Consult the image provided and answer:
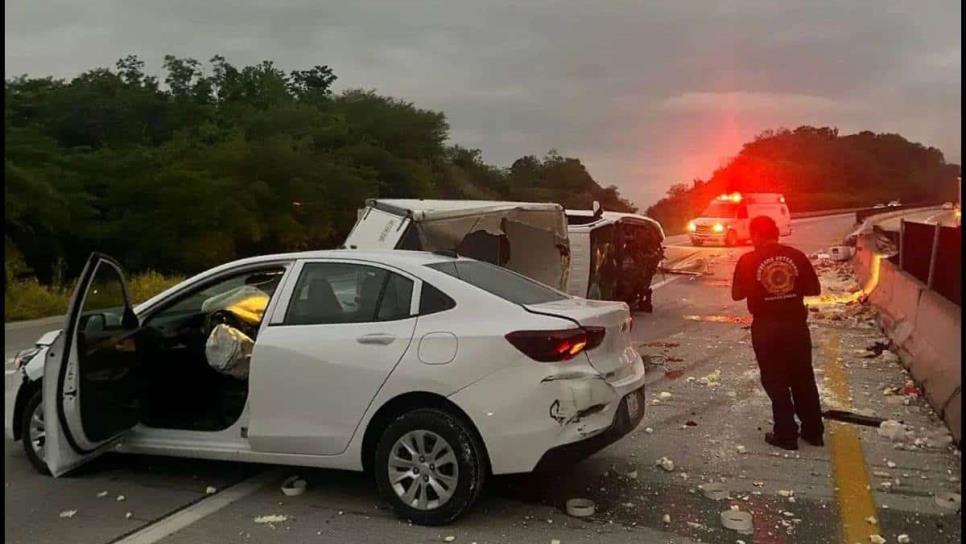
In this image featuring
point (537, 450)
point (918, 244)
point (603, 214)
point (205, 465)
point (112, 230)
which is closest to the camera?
point (537, 450)

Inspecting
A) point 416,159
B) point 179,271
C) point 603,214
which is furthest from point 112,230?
point 416,159

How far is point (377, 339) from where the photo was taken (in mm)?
5109

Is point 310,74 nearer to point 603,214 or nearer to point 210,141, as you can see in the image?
point 210,141

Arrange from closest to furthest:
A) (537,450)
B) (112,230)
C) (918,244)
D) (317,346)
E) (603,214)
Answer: (537,450)
(317,346)
(918,244)
(603,214)
(112,230)

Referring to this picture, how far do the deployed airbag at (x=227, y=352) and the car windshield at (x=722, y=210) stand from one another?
2735 centimetres

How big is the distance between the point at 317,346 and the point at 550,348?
53.2 inches

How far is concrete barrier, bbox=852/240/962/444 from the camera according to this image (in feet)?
23.1

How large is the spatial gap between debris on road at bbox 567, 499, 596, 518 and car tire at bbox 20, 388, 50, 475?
341 centimetres

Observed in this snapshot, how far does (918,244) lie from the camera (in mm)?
12016

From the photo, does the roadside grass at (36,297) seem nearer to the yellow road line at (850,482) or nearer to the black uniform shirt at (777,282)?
the black uniform shirt at (777,282)

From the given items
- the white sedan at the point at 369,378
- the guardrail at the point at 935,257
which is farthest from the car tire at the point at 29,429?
the guardrail at the point at 935,257

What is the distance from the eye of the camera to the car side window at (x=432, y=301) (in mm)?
5145

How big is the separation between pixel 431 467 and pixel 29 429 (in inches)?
114

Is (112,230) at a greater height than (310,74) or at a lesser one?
lesser
